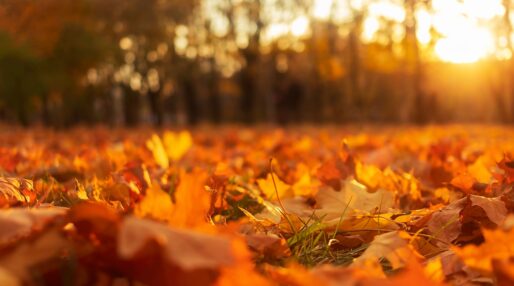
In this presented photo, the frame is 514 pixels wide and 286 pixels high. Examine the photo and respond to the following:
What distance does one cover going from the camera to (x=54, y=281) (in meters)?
1.15

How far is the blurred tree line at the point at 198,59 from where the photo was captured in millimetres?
29250

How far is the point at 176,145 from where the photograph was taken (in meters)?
3.79

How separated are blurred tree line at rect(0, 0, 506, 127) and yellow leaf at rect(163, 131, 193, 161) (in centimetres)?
1826

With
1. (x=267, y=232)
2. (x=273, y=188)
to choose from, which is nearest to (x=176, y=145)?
(x=273, y=188)

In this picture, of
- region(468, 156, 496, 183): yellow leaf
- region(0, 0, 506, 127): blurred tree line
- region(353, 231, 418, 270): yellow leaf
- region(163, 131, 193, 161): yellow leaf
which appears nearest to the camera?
region(353, 231, 418, 270): yellow leaf

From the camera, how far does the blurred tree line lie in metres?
29.2

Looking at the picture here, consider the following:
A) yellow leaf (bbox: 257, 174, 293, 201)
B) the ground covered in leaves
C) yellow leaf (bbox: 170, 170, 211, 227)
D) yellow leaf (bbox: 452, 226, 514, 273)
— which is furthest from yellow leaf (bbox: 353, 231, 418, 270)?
yellow leaf (bbox: 257, 174, 293, 201)

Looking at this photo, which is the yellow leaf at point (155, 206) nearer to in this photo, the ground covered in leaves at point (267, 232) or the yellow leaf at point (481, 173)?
the ground covered in leaves at point (267, 232)

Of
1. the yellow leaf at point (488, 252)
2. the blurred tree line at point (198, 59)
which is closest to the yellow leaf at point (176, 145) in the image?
the yellow leaf at point (488, 252)

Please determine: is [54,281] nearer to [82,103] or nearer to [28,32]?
[28,32]

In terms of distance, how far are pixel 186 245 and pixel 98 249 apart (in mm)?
272

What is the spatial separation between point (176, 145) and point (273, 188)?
1.53 m

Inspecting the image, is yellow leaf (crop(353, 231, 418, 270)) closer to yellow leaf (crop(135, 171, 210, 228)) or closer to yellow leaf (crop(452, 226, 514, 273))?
yellow leaf (crop(452, 226, 514, 273))

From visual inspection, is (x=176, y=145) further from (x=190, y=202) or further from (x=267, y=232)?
(x=190, y=202)
